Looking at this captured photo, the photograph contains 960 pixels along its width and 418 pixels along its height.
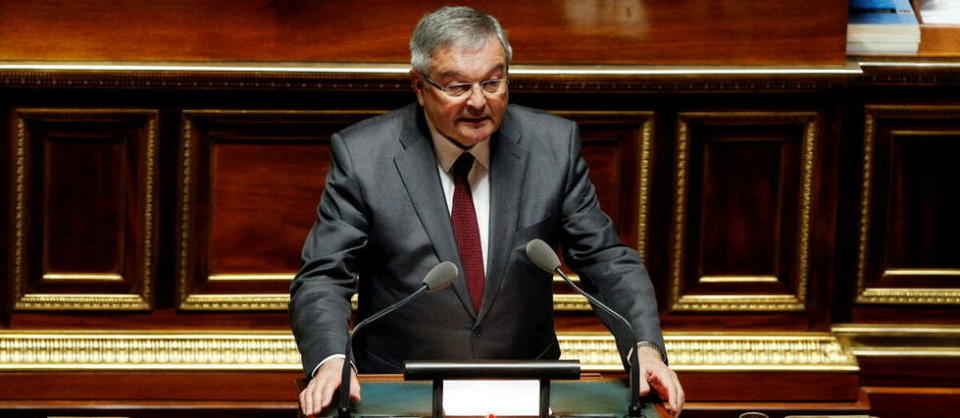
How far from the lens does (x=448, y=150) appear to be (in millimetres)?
3170

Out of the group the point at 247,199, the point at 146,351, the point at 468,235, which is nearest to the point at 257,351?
the point at 146,351

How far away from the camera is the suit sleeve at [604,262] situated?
9.70 ft

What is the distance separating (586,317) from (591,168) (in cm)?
45

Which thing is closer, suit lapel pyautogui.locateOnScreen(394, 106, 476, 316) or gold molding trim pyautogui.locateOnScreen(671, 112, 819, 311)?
suit lapel pyautogui.locateOnScreen(394, 106, 476, 316)

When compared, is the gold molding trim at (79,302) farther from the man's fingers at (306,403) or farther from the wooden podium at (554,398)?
the man's fingers at (306,403)

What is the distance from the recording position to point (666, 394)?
271 centimetres

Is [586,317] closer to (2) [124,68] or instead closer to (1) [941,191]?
(1) [941,191]

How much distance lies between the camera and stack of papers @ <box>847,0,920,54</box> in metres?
4.63

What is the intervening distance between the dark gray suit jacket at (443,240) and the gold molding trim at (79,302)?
1.45 meters

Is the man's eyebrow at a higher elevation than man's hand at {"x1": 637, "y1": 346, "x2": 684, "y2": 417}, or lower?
higher

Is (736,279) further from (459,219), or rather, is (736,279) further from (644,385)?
(644,385)

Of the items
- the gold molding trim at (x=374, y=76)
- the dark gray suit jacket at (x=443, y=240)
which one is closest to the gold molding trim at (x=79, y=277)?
the gold molding trim at (x=374, y=76)

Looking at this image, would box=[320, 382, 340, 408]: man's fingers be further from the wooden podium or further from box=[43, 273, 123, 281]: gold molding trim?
box=[43, 273, 123, 281]: gold molding trim

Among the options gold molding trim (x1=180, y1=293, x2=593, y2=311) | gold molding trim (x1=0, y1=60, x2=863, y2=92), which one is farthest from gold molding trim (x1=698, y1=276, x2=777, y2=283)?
gold molding trim (x1=0, y1=60, x2=863, y2=92)
